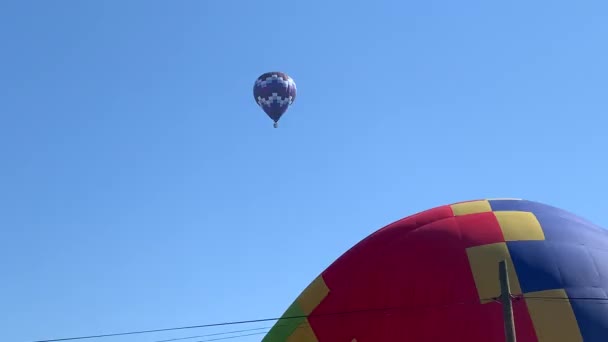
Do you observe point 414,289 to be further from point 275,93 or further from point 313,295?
point 275,93

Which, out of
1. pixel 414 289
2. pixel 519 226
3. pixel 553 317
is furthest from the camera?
pixel 519 226

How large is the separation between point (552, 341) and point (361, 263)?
4575 millimetres

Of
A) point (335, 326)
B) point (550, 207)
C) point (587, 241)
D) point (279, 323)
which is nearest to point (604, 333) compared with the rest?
point (587, 241)

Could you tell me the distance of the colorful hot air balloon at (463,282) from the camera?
19516 millimetres

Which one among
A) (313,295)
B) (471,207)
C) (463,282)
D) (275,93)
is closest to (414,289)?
(463,282)

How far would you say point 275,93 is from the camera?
129 feet

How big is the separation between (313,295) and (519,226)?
4881mm

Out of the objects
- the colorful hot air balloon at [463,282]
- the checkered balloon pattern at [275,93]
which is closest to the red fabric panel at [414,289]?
the colorful hot air balloon at [463,282]

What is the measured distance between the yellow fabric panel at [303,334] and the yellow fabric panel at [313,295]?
31 cm

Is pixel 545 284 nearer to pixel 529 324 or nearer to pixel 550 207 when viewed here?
pixel 529 324

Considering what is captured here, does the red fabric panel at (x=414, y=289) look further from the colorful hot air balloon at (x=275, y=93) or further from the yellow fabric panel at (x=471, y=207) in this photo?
the colorful hot air balloon at (x=275, y=93)

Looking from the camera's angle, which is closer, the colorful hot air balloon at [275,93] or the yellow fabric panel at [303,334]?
the yellow fabric panel at [303,334]

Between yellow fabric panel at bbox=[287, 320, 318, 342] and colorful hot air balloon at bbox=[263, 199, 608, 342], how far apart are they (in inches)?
1.0

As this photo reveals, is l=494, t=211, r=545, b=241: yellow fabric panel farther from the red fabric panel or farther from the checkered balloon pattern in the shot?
the checkered balloon pattern
